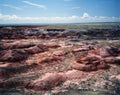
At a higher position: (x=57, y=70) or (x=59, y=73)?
(x=59, y=73)

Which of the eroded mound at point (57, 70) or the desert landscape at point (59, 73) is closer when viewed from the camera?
the desert landscape at point (59, 73)

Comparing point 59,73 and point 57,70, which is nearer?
point 59,73

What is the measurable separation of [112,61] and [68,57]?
555 centimetres

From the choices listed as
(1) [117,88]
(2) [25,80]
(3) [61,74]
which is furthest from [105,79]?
(2) [25,80]

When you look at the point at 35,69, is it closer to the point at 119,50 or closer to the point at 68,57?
the point at 68,57

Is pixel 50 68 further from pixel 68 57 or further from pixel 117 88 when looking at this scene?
pixel 117 88

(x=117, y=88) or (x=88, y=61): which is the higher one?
(x=88, y=61)

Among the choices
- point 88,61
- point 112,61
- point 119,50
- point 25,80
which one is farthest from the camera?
point 119,50

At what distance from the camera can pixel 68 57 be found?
2598 cm

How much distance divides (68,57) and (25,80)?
878cm

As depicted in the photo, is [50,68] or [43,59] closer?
[50,68]

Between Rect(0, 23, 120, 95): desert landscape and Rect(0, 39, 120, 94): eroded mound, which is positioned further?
Rect(0, 39, 120, 94): eroded mound

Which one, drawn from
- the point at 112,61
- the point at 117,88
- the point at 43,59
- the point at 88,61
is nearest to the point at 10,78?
the point at 43,59

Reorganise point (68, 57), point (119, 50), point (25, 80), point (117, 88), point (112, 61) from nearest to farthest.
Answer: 1. point (117, 88)
2. point (25, 80)
3. point (112, 61)
4. point (68, 57)
5. point (119, 50)
